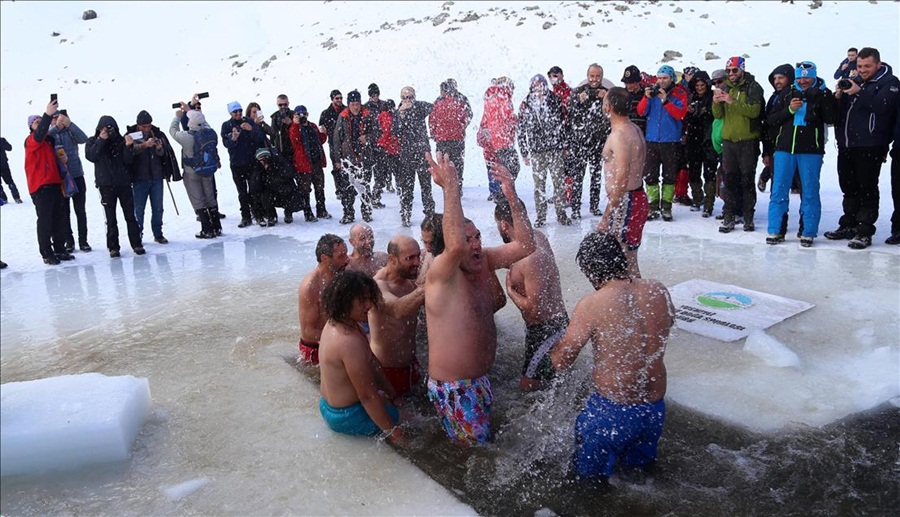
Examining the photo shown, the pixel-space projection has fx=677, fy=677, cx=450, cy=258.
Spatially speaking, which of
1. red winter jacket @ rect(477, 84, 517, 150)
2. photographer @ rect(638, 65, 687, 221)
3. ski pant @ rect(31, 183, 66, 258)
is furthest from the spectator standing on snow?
ski pant @ rect(31, 183, 66, 258)

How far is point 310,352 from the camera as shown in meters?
4.60

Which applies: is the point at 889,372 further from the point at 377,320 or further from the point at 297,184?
the point at 297,184

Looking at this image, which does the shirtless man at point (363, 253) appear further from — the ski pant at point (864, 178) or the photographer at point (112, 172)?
the ski pant at point (864, 178)

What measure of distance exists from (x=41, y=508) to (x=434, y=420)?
6.41 feet

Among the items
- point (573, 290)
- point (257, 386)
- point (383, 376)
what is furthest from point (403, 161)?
point (383, 376)

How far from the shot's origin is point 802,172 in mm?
6707

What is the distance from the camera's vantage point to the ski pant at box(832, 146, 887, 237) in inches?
256

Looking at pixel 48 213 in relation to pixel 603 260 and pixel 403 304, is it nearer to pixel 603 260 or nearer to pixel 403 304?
pixel 403 304

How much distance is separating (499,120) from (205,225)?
13.7 feet

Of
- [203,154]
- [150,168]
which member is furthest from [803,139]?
[150,168]

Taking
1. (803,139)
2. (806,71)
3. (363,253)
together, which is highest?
(806,71)

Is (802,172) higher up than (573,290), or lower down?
higher up

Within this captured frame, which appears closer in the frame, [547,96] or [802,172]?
[802,172]

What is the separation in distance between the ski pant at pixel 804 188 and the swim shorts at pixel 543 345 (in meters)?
3.92
